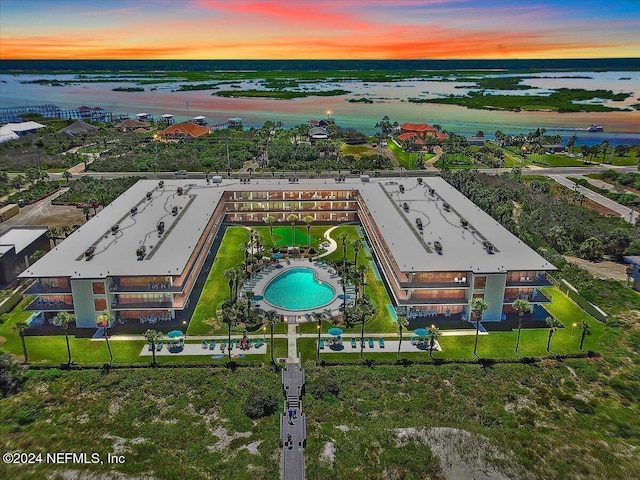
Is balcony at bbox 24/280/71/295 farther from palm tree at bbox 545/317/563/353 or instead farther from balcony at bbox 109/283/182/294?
palm tree at bbox 545/317/563/353

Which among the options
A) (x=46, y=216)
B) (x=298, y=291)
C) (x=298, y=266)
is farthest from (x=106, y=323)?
(x=46, y=216)

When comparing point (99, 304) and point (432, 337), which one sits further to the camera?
point (99, 304)

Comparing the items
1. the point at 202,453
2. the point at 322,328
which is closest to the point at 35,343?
the point at 202,453

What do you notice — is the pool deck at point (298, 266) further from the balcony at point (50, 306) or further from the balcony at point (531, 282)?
the balcony at point (531, 282)

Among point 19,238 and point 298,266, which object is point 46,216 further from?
point 298,266

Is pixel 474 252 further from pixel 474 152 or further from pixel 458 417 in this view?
pixel 474 152

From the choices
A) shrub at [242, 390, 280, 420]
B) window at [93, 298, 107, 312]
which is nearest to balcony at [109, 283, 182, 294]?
window at [93, 298, 107, 312]

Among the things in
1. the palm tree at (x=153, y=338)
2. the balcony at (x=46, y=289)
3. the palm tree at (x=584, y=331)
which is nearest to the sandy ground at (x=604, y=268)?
the palm tree at (x=584, y=331)
